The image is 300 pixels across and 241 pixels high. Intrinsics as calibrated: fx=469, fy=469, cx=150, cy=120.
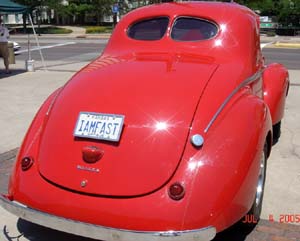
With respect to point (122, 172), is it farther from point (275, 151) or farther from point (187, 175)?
point (275, 151)

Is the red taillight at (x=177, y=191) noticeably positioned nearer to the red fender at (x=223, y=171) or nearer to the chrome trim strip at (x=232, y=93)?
the red fender at (x=223, y=171)

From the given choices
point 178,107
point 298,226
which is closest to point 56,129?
point 178,107

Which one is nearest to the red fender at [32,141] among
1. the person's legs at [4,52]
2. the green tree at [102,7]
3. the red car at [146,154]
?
the red car at [146,154]

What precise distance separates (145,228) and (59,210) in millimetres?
635

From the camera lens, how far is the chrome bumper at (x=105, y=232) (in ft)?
9.75

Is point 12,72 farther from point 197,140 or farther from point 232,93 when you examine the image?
point 197,140

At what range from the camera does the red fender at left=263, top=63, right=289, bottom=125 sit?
5258 millimetres

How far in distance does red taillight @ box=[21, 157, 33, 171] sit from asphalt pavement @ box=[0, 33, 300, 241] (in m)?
0.64

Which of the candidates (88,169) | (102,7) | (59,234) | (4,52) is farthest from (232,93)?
(102,7)

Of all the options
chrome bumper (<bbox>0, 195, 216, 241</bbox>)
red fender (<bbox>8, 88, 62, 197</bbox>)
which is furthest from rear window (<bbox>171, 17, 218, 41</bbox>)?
chrome bumper (<bbox>0, 195, 216, 241</bbox>)

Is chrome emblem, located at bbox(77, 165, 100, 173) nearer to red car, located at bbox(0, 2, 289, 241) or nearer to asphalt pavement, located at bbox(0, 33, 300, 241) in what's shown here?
red car, located at bbox(0, 2, 289, 241)

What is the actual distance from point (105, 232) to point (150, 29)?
2.61 metres

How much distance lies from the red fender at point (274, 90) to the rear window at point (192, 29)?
1032 mm

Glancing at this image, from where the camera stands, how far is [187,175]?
10.5ft
